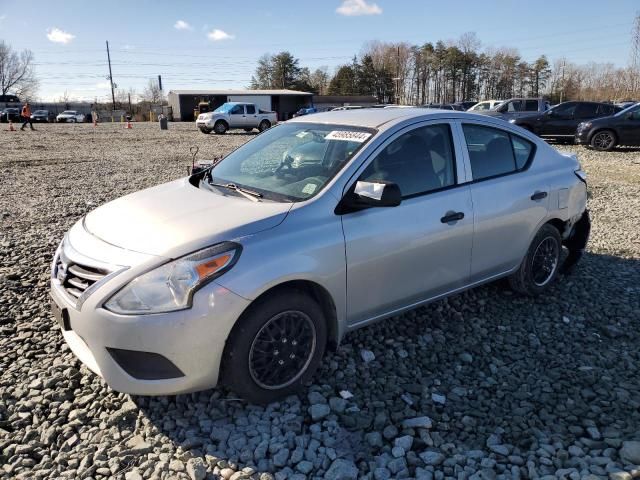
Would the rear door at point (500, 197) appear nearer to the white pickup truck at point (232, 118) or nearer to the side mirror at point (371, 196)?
the side mirror at point (371, 196)

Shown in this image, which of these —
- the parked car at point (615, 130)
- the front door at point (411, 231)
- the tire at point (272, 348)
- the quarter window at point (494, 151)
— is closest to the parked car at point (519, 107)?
the parked car at point (615, 130)

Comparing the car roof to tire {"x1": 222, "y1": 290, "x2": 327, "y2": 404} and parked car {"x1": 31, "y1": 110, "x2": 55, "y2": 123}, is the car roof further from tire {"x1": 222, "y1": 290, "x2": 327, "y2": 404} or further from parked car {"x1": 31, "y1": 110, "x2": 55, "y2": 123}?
parked car {"x1": 31, "y1": 110, "x2": 55, "y2": 123}

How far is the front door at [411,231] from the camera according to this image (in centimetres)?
322

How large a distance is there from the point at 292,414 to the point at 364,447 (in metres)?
0.46

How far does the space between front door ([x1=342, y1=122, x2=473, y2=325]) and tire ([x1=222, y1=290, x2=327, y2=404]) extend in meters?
0.33

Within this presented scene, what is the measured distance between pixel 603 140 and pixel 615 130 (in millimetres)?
449

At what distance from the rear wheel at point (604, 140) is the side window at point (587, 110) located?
7.67 ft

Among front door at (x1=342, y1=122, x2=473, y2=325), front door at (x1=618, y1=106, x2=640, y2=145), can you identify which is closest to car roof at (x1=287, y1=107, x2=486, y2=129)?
front door at (x1=342, y1=122, x2=473, y2=325)

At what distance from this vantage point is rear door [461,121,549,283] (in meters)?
3.92

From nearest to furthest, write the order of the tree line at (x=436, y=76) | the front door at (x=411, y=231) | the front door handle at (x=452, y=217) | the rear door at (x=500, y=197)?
the front door at (x=411, y=231) → the front door handle at (x=452, y=217) → the rear door at (x=500, y=197) → the tree line at (x=436, y=76)

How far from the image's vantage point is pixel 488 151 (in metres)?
4.14

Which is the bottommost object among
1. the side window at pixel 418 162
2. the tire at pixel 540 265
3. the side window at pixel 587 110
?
the tire at pixel 540 265

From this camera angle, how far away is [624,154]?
51.5 ft

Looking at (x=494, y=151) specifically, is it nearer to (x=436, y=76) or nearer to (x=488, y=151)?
(x=488, y=151)
